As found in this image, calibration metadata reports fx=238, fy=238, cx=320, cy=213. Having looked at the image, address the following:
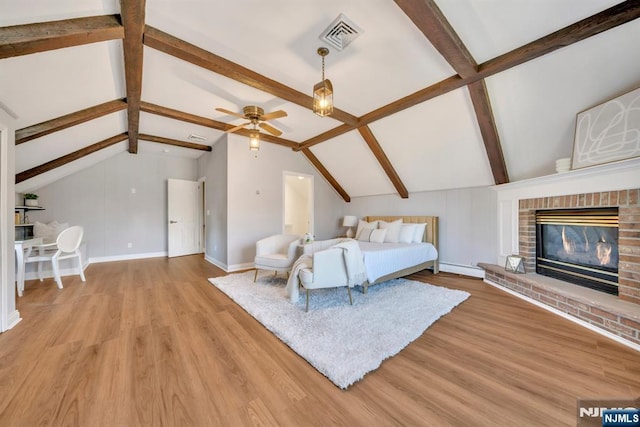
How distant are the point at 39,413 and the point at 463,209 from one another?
5.33 m

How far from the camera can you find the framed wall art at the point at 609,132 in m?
2.22

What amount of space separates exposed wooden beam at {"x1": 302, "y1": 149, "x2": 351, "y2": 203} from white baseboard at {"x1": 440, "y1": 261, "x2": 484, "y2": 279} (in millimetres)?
2882

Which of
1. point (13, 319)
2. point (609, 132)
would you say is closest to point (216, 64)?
point (13, 319)

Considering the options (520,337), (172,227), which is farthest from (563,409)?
(172,227)

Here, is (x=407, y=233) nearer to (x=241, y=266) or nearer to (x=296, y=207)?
(x=241, y=266)

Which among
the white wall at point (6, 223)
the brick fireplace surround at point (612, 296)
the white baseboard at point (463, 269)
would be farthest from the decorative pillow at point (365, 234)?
the white wall at point (6, 223)

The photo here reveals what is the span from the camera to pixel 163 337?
2.16 m

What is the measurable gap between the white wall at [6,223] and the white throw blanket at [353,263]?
3226 millimetres

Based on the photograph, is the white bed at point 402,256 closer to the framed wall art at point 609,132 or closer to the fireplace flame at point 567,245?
the fireplace flame at point 567,245

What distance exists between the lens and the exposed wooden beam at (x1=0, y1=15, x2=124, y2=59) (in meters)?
1.64

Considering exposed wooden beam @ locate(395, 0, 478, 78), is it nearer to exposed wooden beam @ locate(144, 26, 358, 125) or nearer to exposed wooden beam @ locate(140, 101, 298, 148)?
exposed wooden beam @ locate(144, 26, 358, 125)

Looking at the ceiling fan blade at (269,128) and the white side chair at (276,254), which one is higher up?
the ceiling fan blade at (269,128)

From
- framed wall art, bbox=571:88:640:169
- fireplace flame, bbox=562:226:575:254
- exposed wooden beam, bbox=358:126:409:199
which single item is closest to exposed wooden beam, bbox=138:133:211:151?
exposed wooden beam, bbox=358:126:409:199

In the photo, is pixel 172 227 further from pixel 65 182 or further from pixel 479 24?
pixel 479 24
